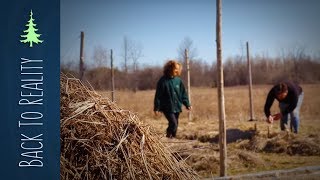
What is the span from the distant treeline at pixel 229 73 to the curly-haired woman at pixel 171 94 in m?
0.07

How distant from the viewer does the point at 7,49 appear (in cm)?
439

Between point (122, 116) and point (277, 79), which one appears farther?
point (277, 79)

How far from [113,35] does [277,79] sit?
72.2 inches

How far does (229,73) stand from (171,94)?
2.31 feet

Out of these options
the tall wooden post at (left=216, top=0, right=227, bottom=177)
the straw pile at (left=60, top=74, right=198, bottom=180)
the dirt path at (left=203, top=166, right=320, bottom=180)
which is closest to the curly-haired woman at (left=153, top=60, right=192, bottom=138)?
the tall wooden post at (left=216, top=0, right=227, bottom=177)

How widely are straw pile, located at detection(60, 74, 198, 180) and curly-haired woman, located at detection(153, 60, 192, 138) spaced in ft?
1.51

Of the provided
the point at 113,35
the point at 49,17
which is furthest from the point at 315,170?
the point at 49,17

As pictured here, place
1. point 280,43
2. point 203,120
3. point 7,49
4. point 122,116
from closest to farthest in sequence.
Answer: point 7,49 → point 122,116 → point 280,43 → point 203,120

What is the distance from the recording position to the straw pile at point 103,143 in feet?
14.7

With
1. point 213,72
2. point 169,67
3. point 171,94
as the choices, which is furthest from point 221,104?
point 169,67

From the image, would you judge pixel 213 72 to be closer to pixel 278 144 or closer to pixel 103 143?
pixel 278 144

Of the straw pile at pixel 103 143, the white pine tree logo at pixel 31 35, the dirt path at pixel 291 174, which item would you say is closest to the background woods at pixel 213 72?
the straw pile at pixel 103 143

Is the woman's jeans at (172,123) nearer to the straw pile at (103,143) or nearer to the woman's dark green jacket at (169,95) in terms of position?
the woman's dark green jacket at (169,95)

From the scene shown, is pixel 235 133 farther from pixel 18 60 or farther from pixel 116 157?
pixel 18 60
